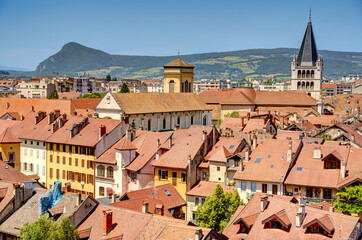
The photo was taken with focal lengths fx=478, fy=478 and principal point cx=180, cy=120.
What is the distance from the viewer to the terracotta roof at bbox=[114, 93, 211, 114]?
86.7 metres

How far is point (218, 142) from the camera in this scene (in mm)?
66000

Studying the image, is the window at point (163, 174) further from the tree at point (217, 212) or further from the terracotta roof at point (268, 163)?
the tree at point (217, 212)

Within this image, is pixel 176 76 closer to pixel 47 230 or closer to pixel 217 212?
pixel 217 212

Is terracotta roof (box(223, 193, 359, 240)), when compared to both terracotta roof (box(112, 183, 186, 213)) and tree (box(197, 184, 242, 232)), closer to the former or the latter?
tree (box(197, 184, 242, 232))

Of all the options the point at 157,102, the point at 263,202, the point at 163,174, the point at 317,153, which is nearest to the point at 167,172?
the point at 163,174

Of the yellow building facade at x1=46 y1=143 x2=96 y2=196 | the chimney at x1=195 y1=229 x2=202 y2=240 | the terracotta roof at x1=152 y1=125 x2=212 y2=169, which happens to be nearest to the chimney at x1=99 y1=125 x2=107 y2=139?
the yellow building facade at x1=46 y1=143 x2=96 y2=196

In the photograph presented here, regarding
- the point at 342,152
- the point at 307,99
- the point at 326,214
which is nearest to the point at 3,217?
the point at 326,214

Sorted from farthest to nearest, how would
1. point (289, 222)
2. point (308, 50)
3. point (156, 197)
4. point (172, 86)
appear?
point (308, 50)
point (172, 86)
point (156, 197)
point (289, 222)

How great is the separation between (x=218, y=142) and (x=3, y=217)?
3072cm

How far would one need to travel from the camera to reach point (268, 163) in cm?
5606

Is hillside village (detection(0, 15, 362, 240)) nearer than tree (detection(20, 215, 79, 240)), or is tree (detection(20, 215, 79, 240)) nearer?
tree (detection(20, 215, 79, 240))

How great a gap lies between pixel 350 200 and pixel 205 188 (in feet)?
58.0

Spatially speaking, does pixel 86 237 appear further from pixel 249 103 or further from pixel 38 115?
pixel 249 103

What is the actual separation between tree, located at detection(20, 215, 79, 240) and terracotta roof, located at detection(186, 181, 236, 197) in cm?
2231
